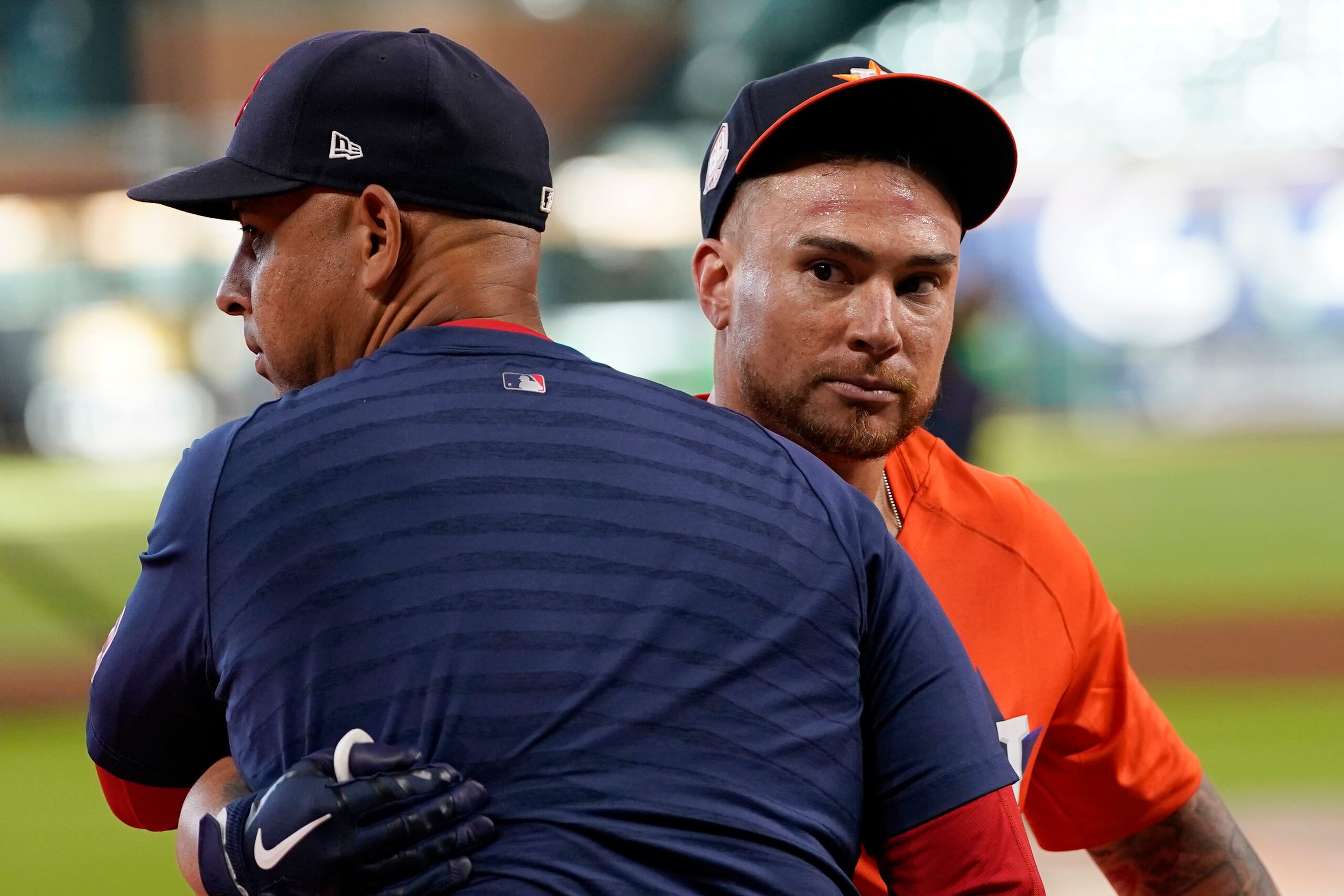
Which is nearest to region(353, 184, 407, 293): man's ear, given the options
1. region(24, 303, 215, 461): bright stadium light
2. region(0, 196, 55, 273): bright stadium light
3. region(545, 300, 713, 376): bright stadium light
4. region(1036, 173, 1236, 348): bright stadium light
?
region(545, 300, 713, 376): bright stadium light

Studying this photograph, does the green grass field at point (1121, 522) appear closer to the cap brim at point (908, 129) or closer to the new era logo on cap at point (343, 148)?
the cap brim at point (908, 129)

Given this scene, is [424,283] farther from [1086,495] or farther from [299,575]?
[1086,495]

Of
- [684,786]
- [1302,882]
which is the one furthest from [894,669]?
[1302,882]

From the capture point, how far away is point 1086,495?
16859mm

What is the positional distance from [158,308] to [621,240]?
6185 millimetres

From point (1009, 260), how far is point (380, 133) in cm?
1762

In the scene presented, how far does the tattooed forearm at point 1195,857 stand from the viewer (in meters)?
2.33

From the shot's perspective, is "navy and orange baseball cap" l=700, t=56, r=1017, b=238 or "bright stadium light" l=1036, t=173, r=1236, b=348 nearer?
"navy and orange baseball cap" l=700, t=56, r=1017, b=238

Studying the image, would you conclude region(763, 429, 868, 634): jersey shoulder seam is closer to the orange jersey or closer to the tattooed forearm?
the orange jersey

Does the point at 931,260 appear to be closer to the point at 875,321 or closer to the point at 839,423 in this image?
the point at 875,321

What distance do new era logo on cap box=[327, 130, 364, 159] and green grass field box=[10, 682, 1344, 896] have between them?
174 inches

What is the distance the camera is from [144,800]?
64.9 inches

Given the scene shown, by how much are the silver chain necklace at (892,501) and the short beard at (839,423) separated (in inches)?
4.0

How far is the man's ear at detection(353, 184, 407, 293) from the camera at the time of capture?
1.62 meters
